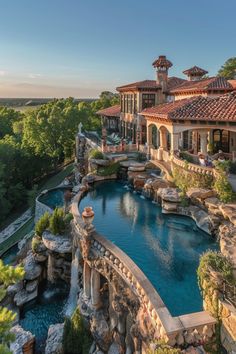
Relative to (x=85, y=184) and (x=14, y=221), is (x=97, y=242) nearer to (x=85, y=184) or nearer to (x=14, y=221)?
(x=85, y=184)

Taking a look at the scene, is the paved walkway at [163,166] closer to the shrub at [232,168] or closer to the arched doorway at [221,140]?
the shrub at [232,168]

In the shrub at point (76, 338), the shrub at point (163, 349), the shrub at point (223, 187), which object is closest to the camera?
the shrub at point (163, 349)

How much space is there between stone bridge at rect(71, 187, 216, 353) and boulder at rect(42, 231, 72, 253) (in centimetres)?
128

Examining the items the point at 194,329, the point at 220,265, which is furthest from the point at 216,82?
the point at 194,329

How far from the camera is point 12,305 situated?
16.3 meters

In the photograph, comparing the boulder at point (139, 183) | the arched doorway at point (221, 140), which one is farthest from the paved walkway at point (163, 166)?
the arched doorway at point (221, 140)

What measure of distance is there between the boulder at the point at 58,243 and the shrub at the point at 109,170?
29.3ft

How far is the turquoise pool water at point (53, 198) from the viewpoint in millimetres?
26878

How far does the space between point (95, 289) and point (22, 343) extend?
3.76 metres

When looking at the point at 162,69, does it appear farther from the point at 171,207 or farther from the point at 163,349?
the point at 163,349

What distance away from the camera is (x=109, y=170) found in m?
25.3

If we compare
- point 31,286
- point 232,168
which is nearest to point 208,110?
point 232,168

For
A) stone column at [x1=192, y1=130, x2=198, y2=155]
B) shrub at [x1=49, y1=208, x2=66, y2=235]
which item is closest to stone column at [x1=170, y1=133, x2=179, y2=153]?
stone column at [x1=192, y1=130, x2=198, y2=155]

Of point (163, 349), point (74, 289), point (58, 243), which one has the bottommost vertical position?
point (74, 289)
